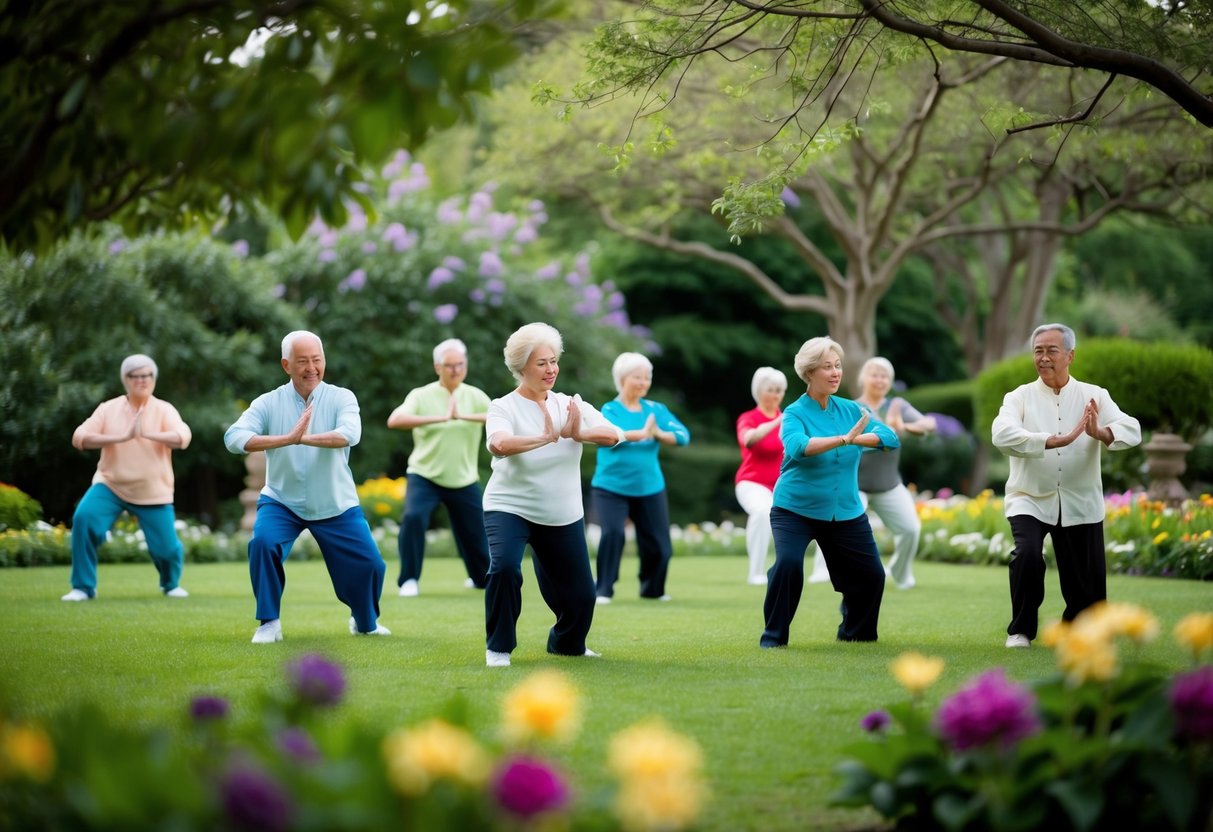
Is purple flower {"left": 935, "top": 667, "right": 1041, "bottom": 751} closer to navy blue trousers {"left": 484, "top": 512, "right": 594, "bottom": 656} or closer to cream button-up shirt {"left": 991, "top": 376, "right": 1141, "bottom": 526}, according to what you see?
navy blue trousers {"left": 484, "top": 512, "right": 594, "bottom": 656}

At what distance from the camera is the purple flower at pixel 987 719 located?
362cm

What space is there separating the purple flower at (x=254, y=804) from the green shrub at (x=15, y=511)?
14284 mm

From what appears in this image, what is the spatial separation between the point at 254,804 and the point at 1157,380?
16.7 metres

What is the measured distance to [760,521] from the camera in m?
13.1

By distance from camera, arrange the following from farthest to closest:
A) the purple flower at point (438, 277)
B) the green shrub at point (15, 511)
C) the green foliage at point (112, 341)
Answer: the purple flower at point (438, 277) → the green foliage at point (112, 341) → the green shrub at point (15, 511)

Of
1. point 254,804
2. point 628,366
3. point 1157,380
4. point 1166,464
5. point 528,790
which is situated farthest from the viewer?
point 1157,380

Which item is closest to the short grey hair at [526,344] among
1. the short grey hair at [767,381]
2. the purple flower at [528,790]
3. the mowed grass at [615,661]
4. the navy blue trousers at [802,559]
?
the mowed grass at [615,661]

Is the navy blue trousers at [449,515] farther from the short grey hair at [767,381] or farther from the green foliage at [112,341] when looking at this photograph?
the green foliage at [112,341]

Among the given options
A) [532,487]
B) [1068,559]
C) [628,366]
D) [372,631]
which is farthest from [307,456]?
[1068,559]

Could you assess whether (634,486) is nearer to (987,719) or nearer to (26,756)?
(987,719)

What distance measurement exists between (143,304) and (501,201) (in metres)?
10.9

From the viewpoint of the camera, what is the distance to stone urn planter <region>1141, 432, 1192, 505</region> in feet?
53.4

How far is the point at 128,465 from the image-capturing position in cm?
1173

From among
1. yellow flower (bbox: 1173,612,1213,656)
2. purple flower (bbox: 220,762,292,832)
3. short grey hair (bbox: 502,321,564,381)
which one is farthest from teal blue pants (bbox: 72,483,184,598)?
yellow flower (bbox: 1173,612,1213,656)
